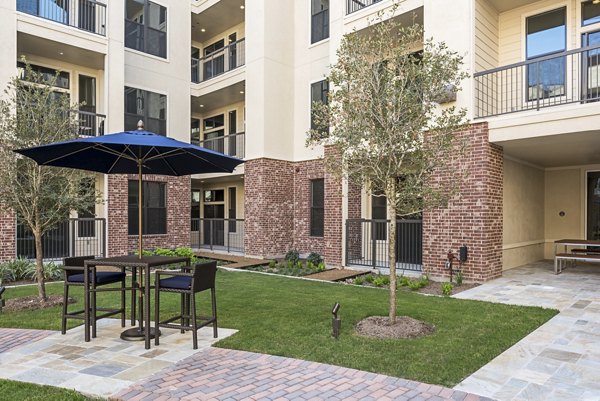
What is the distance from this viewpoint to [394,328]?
5773 millimetres

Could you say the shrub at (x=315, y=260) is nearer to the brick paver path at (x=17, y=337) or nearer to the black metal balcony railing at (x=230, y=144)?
the black metal balcony railing at (x=230, y=144)

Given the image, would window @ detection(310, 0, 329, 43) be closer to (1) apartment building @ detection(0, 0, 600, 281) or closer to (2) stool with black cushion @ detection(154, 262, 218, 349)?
(1) apartment building @ detection(0, 0, 600, 281)

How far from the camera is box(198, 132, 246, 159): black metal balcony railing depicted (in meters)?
17.7

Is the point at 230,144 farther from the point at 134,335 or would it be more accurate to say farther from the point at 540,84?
the point at 134,335

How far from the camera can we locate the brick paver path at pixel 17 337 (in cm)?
528

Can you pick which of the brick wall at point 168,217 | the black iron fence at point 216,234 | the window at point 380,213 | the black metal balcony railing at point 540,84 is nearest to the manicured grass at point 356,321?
the window at point 380,213

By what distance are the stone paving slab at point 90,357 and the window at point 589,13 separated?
10803 millimetres

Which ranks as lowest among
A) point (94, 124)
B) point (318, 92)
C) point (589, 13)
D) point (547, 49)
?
point (94, 124)

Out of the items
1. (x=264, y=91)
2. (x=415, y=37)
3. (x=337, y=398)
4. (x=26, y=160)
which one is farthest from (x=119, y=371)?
(x=264, y=91)

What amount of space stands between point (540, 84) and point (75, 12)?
47.9 feet

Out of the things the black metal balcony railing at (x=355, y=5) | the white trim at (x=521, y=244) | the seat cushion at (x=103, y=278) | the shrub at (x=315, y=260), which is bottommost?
the shrub at (x=315, y=260)

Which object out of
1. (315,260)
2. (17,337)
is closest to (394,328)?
A: (17,337)

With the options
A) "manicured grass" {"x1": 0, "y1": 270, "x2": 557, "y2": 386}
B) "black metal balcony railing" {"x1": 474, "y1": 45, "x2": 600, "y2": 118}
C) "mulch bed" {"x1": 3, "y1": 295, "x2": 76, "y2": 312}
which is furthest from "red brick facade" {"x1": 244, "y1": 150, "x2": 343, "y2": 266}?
"mulch bed" {"x1": 3, "y1": 295, "x2": 76, "y2": 312}

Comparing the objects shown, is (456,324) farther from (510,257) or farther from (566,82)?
(566,82)
